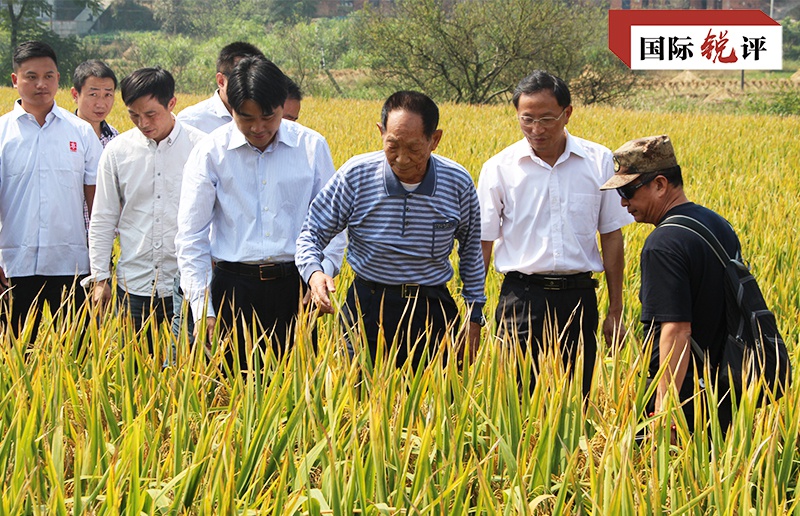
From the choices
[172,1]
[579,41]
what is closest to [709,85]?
[579,41]

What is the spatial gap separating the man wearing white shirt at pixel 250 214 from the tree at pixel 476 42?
2436cm

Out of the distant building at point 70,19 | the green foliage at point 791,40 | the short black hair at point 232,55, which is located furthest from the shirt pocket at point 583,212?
the distant building at point 70,19

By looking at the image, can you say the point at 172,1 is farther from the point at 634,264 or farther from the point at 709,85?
the point at 634,264

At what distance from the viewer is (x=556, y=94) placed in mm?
3074

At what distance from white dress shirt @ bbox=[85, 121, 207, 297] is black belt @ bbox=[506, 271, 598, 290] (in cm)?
123

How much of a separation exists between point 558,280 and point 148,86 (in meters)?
1.52

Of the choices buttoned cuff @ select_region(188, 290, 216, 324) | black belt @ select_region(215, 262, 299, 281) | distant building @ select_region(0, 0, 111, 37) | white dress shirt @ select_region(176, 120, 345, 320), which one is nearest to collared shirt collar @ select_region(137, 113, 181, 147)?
white dress shirt @ select_region(176, 120, 345, 320)

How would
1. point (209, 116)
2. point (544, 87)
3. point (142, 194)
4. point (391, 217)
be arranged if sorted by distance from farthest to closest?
point (209, 116) < point (142, 194) < point (544, 87) < point (391, 217)

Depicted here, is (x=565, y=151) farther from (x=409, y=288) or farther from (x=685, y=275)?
(x=685, y=275)

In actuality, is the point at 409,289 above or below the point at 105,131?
below

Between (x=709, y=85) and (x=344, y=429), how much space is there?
43.9 m

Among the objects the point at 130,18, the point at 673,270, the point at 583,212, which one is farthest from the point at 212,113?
the point at 130,18

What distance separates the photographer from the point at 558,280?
315 centimetres

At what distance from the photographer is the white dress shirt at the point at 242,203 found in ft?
9.55
